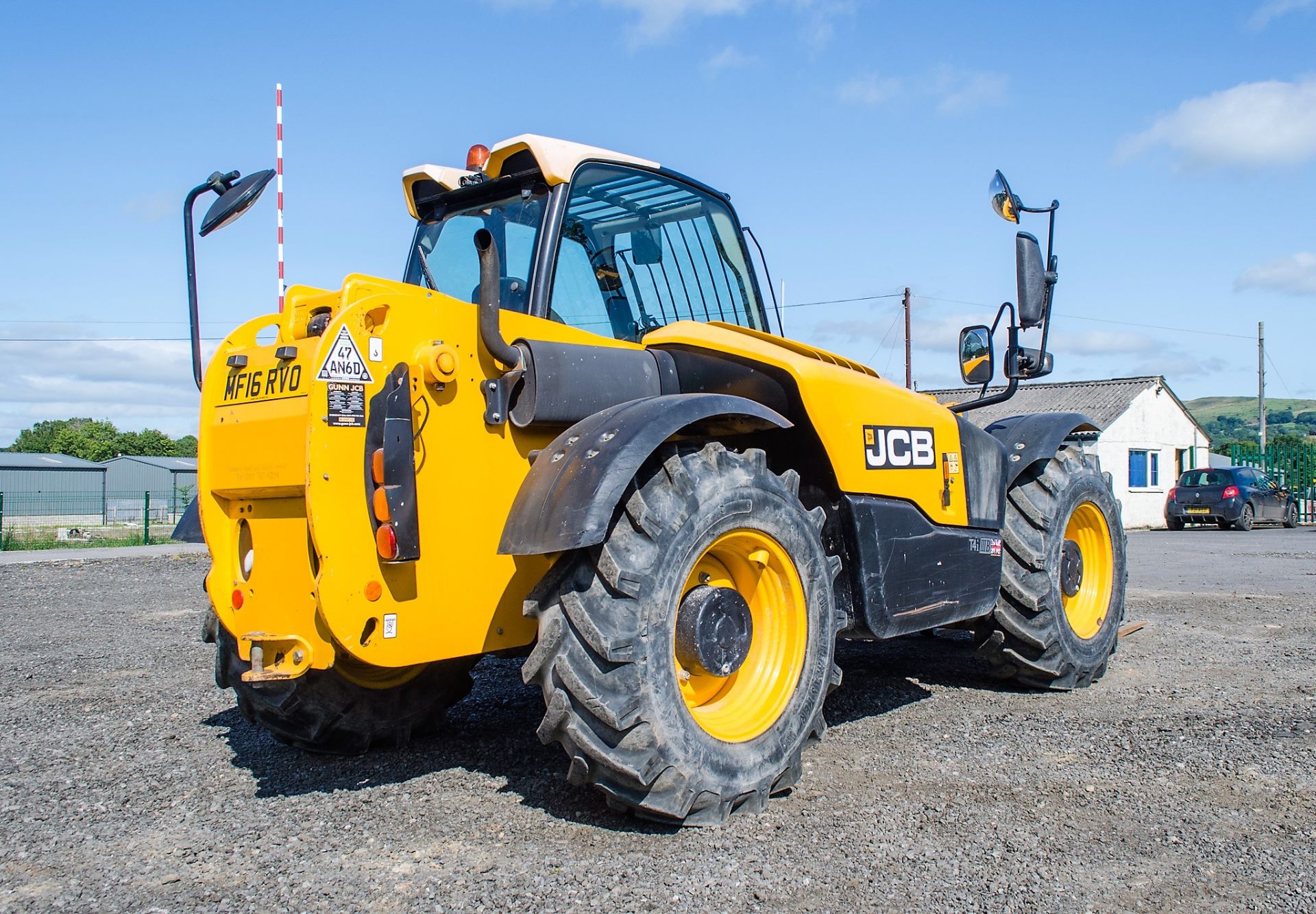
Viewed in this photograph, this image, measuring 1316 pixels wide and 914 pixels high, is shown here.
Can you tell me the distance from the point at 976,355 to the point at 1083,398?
30526 millimetres

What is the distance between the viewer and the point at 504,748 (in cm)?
460

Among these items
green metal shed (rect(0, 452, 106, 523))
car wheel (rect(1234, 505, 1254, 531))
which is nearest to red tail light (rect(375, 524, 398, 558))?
car wheel (rect(1234, 505, 1254, 531))

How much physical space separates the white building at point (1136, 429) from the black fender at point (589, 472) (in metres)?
27.5

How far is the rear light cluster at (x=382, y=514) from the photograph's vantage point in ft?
10.8

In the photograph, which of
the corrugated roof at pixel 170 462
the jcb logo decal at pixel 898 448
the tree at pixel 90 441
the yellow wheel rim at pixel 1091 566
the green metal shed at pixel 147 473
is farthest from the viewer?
the tree at pixel 90 441

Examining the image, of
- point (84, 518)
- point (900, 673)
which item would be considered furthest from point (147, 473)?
point (900, 673)

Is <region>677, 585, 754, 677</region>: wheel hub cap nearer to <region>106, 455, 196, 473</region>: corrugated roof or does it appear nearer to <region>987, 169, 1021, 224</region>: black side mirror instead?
<region>987, 169, 1021, 224</region>: black side mirror

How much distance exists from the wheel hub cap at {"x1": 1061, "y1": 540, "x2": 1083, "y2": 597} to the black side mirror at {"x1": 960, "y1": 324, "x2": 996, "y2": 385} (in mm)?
1242

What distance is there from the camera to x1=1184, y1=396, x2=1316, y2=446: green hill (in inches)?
5731

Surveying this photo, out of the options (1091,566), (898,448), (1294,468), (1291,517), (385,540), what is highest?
(898,448)

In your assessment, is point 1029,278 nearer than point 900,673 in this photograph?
Yes

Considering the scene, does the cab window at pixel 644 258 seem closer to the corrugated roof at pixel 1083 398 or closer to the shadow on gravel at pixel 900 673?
the shadow on gravel at pixel 900 673

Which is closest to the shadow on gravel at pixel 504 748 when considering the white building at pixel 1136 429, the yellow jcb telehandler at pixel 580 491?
the yellow jcb telehandler at pixel 580 491

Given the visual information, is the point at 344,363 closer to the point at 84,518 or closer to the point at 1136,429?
the point at 84,518
